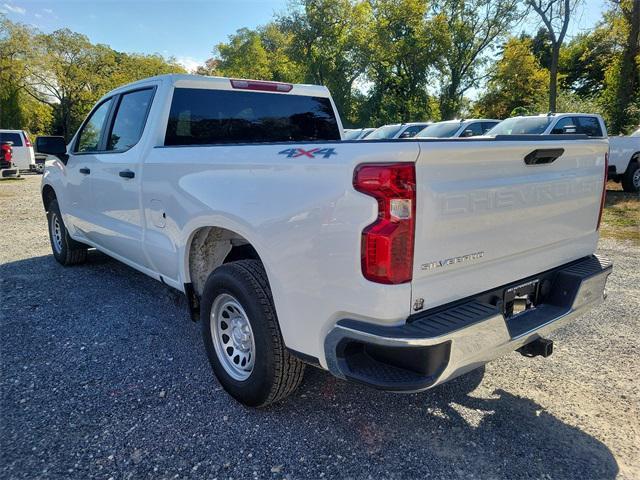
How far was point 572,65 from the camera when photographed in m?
39.1

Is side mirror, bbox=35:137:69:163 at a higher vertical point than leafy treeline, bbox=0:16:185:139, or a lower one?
lower

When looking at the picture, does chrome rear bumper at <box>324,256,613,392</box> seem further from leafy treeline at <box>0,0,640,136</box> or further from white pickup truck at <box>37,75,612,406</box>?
leafy treeline at <box>0,0,640,136</box>

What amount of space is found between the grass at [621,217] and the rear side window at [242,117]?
226 inches

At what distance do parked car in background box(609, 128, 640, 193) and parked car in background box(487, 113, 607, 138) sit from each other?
424mm

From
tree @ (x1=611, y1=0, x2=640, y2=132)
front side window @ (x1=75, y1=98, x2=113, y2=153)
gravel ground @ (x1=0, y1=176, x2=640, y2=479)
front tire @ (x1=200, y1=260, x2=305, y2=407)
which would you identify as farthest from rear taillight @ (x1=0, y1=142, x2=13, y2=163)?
tree @ (x1=611, y1=0, x2=640, y2=132)

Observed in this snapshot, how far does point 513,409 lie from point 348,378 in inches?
51.3

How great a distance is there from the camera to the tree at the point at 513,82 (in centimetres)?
3247

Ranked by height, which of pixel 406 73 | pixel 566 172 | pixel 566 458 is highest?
pixel 406 73

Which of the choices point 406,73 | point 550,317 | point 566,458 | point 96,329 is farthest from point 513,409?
point 406,73

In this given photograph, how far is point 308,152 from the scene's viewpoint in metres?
2.27

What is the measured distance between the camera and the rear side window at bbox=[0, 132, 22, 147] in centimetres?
1817

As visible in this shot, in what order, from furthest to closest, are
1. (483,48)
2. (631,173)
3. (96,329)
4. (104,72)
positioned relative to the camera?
(104,72), (483,48), (631,173), (96,329)

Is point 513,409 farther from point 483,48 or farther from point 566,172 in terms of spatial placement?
point 483,48

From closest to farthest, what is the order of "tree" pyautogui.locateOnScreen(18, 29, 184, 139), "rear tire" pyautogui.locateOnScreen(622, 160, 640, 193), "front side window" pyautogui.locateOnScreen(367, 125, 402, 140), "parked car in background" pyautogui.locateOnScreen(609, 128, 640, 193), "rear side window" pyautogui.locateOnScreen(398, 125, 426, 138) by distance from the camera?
1. "parked car in background" pyautogui.locateOnScreen(609, 128, 640, 193)
2. "rear tire" pyautogui.locateOnScreen(622, 160, 640, 193)
3. "rear side window" pyautogui.locateOnScreen(398, 125, 426, 138)
4. "front side window" pyautogui.locateOnScreen(367, 125, 402, 140)
5. "tree" pyautogui.locateOnScreen(18, 29, 184, 139)
